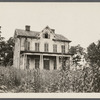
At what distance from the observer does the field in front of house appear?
29.8 ft

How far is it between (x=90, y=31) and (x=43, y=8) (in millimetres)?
1454

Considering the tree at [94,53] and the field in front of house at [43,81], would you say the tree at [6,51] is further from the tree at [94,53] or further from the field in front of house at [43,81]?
the tree at [94,53]

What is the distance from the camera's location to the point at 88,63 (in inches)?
357

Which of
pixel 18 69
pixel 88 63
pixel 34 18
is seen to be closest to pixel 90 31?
pixel 88 63

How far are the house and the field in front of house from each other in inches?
14.9

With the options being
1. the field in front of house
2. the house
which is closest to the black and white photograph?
the field in front of house

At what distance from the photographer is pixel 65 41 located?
9.75 meters

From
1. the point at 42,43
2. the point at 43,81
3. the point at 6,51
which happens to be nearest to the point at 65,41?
the point at 42,43

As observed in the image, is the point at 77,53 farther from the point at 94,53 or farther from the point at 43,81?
the point at 43,81

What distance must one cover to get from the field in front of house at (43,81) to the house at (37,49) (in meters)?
0.38

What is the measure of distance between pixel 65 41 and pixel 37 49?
1475 millimetres

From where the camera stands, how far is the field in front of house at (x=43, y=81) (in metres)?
9.07

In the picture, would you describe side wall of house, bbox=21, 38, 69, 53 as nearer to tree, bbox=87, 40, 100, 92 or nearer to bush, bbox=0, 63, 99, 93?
tree, bbox=87, 40, 100, 92

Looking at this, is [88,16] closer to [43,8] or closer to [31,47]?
[43,8]
